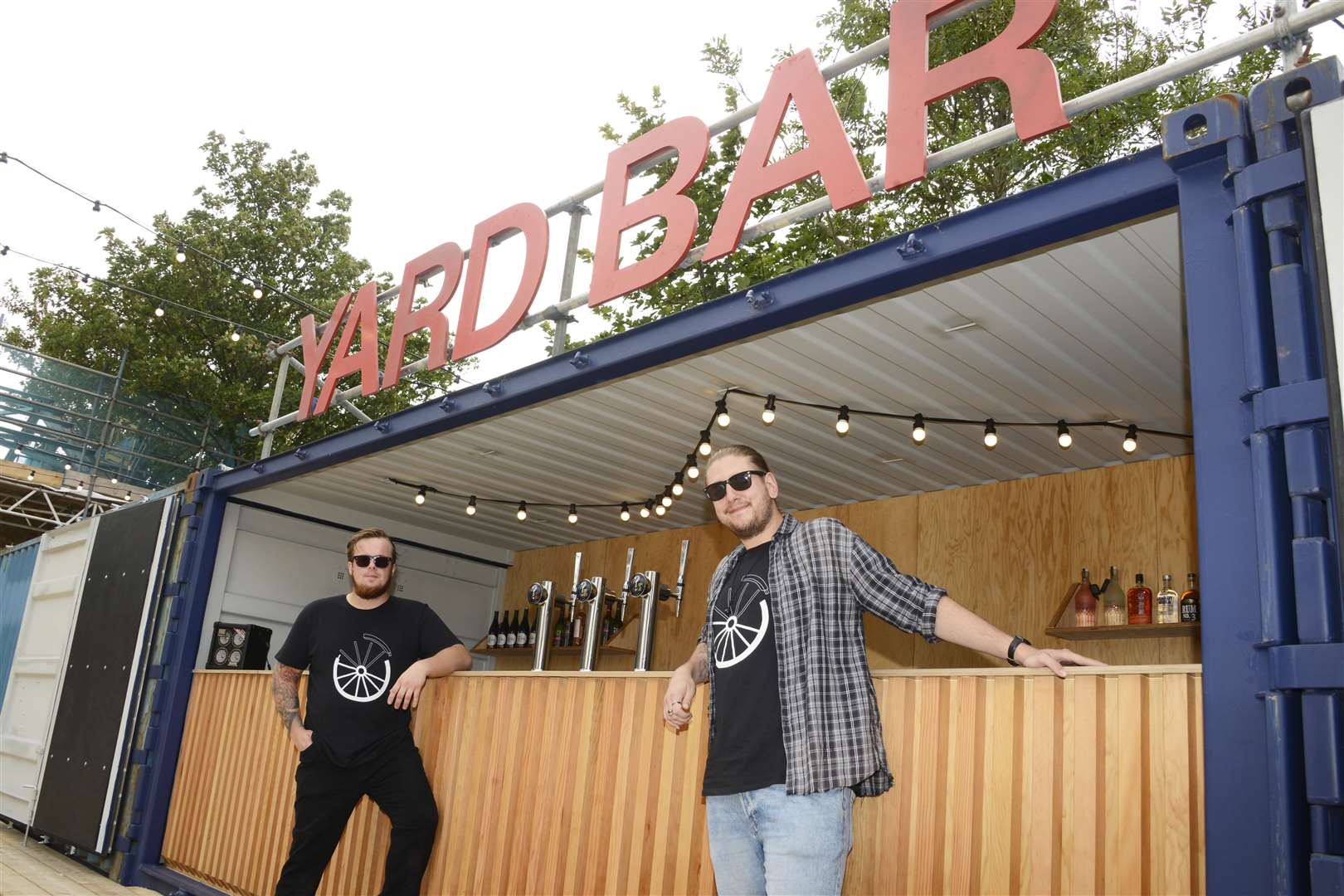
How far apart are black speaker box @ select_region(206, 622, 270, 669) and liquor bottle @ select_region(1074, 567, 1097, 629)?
5133 mm

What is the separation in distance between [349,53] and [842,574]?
36487 millimetres

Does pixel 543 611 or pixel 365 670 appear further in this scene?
pixel 543 611

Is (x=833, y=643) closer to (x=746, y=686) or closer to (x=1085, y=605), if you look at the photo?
(x=746, y=686)

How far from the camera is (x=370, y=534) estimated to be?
4.50 m

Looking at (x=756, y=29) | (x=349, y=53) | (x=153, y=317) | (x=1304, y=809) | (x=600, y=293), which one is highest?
(x=349, y=53)

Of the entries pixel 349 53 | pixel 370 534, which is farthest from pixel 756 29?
pixel 349 53

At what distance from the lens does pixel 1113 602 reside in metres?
5.88

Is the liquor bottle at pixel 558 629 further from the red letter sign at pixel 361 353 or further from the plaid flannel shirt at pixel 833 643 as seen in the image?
the plaid flannel shirt at pixel 833 643

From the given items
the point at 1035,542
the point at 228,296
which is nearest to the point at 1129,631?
the point at 1035,542

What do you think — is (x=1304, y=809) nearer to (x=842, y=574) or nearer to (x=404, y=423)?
(x=842, y=574)

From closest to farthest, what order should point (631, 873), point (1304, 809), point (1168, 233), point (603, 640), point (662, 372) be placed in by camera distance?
1. point (1304, 809)
2. point (1168, 233)
3. point (631, 873)
4. point (662, 372)
5. point (603, 640)

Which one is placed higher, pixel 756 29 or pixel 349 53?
pixel 349 53

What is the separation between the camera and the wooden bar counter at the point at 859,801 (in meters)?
2.37

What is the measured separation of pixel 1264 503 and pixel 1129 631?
382 centimetres
